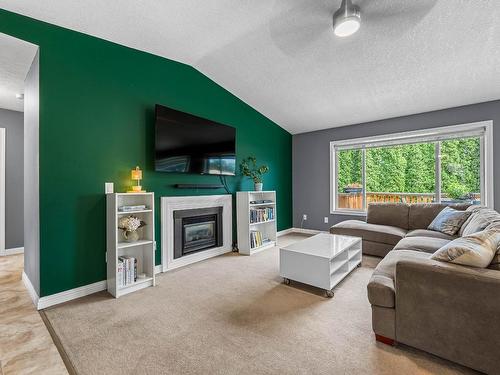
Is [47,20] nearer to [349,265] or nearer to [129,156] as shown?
[129,156]

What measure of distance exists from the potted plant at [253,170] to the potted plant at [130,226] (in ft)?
7.04

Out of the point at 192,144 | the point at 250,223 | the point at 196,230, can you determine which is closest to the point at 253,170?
the point at 250,223

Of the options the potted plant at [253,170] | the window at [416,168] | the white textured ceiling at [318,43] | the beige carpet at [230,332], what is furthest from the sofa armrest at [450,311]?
the window at [416,168]

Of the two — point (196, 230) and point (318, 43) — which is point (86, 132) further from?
point (318, 43)

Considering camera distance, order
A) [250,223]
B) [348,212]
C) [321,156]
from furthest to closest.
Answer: [321,156] < [348,212] < [250,223]

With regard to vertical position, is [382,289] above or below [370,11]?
below

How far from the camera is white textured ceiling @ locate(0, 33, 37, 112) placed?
226 centimetres

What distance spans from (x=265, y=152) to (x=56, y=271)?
380 cm

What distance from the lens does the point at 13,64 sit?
8.41 feet

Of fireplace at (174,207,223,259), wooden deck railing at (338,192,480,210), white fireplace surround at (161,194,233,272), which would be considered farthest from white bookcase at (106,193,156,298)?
wooden deck railing at (338,192,480,210)

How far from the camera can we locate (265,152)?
16.6ft

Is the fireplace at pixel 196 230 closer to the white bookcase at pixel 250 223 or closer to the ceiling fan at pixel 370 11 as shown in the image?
the white bookcase at pixel 250 223

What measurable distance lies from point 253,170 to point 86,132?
2800 millimetres

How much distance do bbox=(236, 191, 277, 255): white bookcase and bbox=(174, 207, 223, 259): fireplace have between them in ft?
1.15
